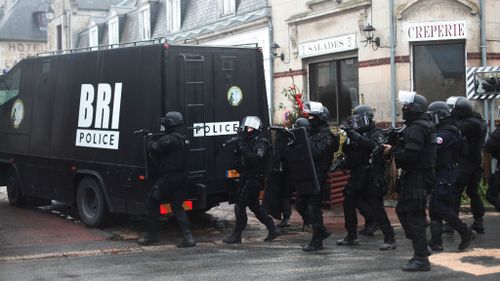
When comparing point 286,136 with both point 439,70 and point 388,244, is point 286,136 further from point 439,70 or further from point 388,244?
point 439,70

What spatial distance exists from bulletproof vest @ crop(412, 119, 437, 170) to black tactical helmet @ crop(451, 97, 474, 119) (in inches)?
67.7

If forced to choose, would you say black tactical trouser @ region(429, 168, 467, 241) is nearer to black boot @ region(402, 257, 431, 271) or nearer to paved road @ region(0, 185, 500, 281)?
paved road @ region(0, 185, 500, 281)

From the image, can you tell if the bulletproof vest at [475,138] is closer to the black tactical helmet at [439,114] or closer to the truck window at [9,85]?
the black tactical helmet at [439,114]

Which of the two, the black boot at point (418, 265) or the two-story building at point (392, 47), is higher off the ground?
the two-story building at point (392, 47)

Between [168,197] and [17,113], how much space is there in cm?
429

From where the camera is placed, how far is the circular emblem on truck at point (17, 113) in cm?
1080

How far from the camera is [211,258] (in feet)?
23.7

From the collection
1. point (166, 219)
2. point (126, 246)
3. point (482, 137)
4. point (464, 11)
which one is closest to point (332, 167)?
point (482, 137)

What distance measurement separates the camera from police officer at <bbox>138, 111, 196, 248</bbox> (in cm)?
777

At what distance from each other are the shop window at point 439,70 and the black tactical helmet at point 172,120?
7657mm

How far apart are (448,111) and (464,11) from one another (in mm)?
6890

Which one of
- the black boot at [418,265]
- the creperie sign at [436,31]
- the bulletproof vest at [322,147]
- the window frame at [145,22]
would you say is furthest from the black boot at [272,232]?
the window frame at [145,22]

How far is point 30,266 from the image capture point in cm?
692

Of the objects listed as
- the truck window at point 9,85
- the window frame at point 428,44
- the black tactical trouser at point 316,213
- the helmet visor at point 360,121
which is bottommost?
the black tactical trouser at point 316,213
